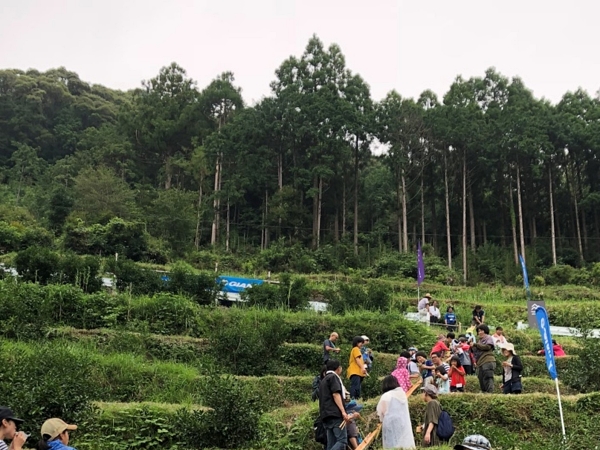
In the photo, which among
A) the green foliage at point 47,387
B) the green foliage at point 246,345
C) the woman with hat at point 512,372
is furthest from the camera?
the green foliage at point 246,345

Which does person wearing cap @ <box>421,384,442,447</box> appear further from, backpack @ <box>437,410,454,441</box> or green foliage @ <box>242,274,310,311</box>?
green foliage @ <box>242,274,310,311</box>

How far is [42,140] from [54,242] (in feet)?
102

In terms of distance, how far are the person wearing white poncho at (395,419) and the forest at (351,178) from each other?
988 inches

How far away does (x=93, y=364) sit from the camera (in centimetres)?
1058

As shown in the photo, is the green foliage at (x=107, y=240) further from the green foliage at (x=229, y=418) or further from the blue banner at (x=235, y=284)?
the green foliage at (x=229, y=418)

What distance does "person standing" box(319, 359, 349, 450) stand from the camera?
6172mm

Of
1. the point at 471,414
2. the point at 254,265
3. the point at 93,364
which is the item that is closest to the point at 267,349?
the point at 93,364

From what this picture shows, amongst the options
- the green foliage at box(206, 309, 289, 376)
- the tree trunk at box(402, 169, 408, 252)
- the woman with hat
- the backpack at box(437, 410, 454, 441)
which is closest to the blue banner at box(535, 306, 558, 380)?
the woman with hat

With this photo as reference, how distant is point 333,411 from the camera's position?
618cm

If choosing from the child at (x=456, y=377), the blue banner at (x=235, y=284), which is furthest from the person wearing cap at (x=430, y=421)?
the blue banner at (x=235, y=284)

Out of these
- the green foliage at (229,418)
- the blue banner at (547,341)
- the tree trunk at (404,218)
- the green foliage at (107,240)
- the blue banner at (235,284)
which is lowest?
the green foliage at (229,418)

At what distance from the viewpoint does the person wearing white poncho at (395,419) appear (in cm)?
616

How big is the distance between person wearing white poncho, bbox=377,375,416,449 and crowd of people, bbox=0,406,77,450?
11.1 feet

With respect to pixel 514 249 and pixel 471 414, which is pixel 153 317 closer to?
pixel 471 414
